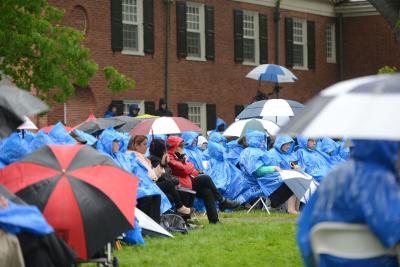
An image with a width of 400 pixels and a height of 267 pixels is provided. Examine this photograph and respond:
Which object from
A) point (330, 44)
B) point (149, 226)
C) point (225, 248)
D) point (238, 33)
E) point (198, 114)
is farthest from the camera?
point (330, 44)

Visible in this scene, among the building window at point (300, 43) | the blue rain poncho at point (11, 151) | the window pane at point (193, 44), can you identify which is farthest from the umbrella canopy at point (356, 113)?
the building window at point (300, 43)

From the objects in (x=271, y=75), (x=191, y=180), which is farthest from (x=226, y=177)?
(x=271, y=75)

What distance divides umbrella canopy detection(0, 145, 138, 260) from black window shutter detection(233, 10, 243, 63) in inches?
1044

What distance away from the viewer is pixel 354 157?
17.9ft

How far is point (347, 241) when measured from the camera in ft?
18.0

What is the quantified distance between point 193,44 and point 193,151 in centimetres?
1428

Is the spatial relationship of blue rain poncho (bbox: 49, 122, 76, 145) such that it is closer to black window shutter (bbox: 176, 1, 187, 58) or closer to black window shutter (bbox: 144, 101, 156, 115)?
black window shutter (bbox: 144, 101, 156, 115)

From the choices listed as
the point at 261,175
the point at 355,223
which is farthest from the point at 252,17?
the point at 355,223

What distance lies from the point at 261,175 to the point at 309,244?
12.2 meters

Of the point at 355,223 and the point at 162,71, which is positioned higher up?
the point at 162,71

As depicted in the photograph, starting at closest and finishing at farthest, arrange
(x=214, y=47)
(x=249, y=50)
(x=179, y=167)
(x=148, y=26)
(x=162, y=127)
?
(x=179, y=167) < (x=162, y=127) < (x=148, y=26) < (x=214, y=47) < (x=249, y=50)

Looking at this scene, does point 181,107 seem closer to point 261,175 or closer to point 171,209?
point 261,175

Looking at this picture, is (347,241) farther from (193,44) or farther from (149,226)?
(193,44)

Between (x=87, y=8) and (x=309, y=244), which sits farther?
(x=87, y=8)
